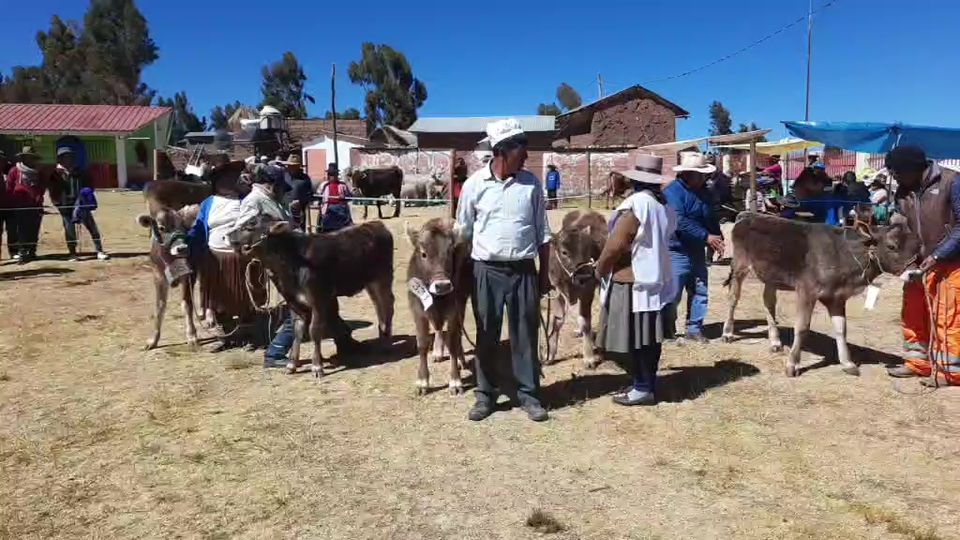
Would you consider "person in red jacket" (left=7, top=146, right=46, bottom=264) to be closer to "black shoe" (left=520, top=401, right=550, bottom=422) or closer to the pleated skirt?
"black shoe" (left=520, top=401, right=550, bottom=422)

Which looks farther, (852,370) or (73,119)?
(73,119)

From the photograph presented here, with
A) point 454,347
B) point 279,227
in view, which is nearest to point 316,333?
point 279,227

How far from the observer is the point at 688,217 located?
7242mm

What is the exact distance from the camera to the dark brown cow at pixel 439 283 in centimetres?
543

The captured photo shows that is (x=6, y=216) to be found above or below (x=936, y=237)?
above

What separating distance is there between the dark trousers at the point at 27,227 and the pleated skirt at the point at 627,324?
12.5 m

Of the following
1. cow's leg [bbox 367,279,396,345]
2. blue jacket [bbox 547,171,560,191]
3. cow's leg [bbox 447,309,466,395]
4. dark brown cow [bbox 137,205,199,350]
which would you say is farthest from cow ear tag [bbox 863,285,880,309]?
blue jacket [bbox 547,171,560,191]

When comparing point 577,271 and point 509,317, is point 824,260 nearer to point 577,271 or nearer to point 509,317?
point 577,271

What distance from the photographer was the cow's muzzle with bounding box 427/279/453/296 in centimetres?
529

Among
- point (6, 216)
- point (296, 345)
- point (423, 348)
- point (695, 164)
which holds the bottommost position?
point (296, 345)

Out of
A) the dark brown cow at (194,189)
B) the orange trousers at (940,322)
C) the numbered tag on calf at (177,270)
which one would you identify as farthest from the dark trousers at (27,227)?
the orange trousers at (940,322)

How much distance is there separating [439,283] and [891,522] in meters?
3.12

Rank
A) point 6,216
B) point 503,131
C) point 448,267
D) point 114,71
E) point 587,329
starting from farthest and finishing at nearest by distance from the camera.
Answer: point 114,71 < point 6,216 < point 587,329 < point 448,267 < point 503,131

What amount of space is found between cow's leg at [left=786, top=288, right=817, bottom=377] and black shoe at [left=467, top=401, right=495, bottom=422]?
283 cm
